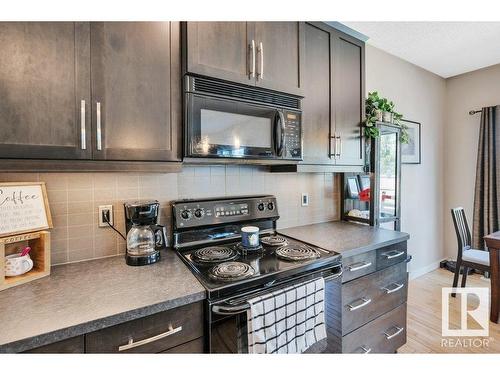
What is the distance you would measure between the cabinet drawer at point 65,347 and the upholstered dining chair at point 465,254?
3.13 meters

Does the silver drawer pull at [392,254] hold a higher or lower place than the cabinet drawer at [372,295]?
higher

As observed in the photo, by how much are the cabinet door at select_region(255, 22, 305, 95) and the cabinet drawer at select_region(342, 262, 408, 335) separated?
1.20 metres

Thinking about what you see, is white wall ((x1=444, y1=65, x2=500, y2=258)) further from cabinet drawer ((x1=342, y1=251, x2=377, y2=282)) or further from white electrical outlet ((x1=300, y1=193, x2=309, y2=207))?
cabinet drawer ((x1=342, y1=251, x2=377, y2=282))

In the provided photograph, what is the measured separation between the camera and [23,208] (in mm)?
1128

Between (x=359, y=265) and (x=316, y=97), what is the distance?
1.10 m

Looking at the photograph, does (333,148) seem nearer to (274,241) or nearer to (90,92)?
(274,241)

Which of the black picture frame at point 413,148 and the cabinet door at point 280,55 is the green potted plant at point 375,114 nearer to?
the cabinet door at point 280,55

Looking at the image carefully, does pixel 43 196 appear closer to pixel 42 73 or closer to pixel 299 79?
pixel 42 73

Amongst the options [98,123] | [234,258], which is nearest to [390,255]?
[234,258]

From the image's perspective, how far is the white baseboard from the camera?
322cm

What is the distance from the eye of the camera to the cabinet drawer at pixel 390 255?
163 centimetres

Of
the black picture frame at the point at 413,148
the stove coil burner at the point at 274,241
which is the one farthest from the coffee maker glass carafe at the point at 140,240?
the black picture frame at the point at 413,148
